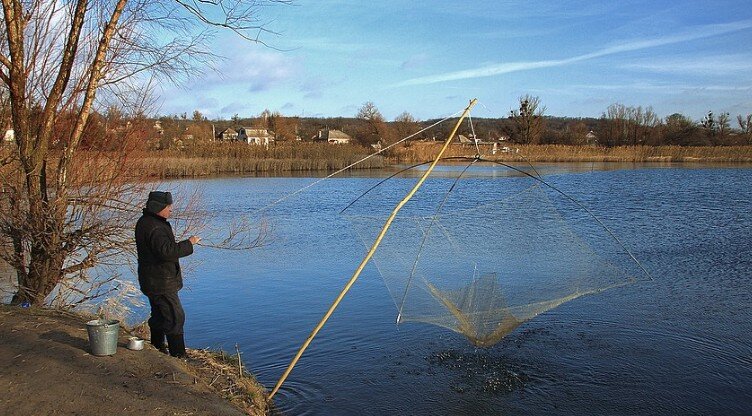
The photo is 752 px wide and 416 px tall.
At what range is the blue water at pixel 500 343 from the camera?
20.3 ft

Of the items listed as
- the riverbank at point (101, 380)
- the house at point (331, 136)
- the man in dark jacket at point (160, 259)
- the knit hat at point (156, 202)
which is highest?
the house at point (331, 136)

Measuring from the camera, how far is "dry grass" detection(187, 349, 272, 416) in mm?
5043

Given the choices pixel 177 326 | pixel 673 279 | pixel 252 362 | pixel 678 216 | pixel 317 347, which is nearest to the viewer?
pixel 177 326

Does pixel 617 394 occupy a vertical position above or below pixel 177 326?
below

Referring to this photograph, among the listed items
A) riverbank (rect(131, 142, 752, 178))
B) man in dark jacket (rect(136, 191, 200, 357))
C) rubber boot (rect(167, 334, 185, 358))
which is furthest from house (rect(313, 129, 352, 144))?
man in dark jacket (rect(136, 191, 200, 357))

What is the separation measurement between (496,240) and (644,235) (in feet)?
19.8

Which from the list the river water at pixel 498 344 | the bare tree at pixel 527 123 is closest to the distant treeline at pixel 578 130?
the bare tree at pixel 527 123

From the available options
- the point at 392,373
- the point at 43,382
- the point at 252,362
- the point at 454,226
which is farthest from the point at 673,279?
the point at 43,382

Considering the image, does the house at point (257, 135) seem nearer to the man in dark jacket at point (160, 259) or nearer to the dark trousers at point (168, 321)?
the dark trousers at point (168, 321)

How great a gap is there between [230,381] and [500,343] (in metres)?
3.76

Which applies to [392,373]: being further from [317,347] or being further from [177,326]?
[177,326]

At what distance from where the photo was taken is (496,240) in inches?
419

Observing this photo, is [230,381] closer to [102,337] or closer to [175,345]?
[175,345]

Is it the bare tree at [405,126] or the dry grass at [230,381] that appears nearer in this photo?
the dry grass at [230,381]
